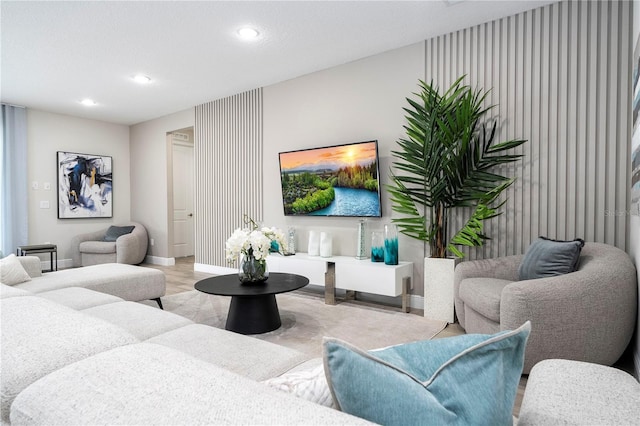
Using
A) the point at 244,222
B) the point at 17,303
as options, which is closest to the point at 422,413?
the point at 17,303

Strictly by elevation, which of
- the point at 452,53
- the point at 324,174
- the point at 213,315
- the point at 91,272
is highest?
the point at 452,53

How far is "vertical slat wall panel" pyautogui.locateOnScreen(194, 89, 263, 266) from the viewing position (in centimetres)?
492

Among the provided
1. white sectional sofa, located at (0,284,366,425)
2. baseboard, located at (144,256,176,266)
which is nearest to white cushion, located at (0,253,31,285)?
white sectional sofa, located at (0,284,366,425)

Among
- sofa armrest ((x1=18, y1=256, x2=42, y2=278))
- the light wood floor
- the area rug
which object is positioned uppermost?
sofa armrest ((x1=18, y1=256, x2=42, y2=278))

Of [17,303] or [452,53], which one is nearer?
[17,303]

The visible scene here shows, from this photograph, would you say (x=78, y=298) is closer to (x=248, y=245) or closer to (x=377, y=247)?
(x=248, y=245)

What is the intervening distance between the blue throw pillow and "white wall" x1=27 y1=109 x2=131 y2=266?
21.8ft

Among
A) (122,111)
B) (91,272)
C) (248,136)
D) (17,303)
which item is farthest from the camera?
(122,111)

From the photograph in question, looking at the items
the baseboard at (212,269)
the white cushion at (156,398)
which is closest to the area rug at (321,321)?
the baseboard at (212,269)

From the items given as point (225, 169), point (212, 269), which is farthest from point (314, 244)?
point (212, 269)

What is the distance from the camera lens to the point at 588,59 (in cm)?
273

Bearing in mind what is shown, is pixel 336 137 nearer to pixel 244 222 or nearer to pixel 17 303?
pixel 244 222

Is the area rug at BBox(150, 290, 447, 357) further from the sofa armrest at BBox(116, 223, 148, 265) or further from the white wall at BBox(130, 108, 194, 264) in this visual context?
the white wall at BBox(130, 108, 194, 264)

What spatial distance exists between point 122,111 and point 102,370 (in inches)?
244
